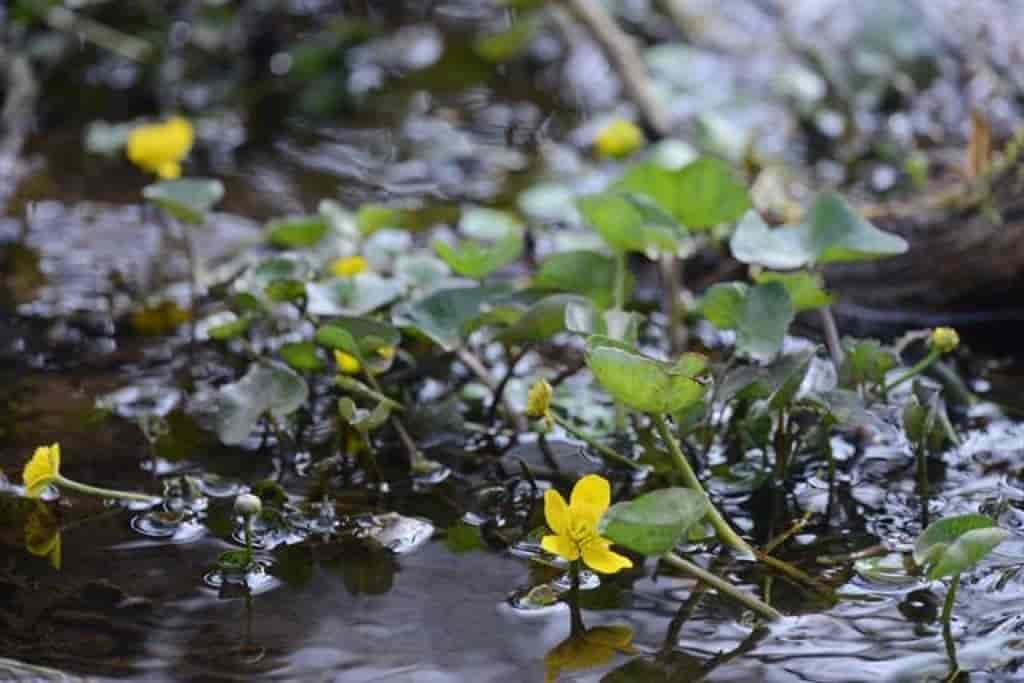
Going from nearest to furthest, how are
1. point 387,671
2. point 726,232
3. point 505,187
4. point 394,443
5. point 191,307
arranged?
point 387,671 < point 394,443 < point 191,307 < point 726,232 < point 505,187

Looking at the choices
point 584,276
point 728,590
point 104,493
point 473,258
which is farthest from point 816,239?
point 104,493

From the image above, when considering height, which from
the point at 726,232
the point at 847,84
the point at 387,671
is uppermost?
the point at 847,84

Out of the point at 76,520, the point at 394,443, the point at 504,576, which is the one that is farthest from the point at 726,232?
the point at 76,520

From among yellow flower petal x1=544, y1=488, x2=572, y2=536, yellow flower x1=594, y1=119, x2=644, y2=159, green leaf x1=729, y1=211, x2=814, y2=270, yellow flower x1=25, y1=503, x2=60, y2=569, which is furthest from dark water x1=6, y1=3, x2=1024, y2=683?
yellow flower x1=594, y1=119, x2=644, y2=159

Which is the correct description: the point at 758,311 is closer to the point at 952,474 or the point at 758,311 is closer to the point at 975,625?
the point at 952,474

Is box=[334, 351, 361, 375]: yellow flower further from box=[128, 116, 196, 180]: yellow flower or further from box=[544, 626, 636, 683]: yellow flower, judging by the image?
box=[128, 116, 196, 180]: yellow flower
